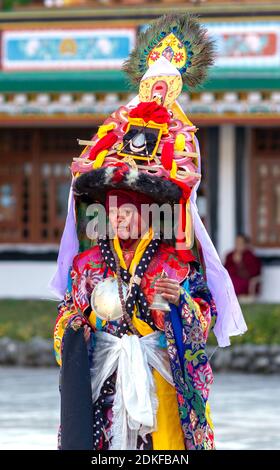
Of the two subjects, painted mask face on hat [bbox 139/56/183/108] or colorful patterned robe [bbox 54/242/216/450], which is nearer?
colorful patterned robe [bbox 54/242/216/450]

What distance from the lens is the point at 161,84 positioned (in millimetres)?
6832

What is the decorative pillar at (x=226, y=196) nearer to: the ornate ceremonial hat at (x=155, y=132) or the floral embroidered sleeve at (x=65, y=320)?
the ornate ceremonial hat at (x=155, y=132)

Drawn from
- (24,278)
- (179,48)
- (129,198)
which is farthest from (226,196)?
(129,198)

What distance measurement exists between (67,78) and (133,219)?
536 inches

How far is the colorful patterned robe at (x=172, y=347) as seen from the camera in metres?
6.39

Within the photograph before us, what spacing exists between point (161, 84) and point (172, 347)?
45.8 inches

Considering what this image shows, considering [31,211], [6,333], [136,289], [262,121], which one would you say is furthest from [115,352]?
[31,211]

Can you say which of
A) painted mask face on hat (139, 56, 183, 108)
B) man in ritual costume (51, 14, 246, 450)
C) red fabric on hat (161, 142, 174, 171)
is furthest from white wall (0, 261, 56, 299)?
red fabric on hat (161, 142, 174, 171)

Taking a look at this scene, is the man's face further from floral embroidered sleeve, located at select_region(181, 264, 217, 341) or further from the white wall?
the white wall

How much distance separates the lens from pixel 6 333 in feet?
58.2

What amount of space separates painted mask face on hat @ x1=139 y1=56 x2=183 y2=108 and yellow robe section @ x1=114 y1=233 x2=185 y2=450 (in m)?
0.70

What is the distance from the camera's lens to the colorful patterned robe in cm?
639

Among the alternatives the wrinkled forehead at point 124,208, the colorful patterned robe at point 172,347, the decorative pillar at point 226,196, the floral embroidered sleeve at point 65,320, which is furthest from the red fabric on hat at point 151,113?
the decorative pillar at point 226,196
